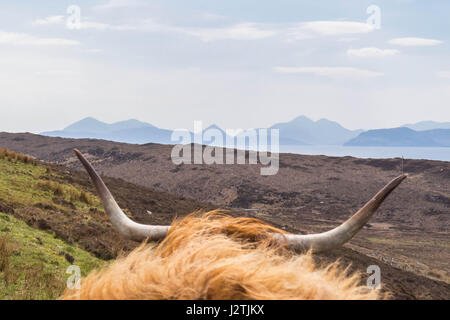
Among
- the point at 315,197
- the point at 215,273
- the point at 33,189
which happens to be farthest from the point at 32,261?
the point at 315,197

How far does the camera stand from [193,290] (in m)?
1.88

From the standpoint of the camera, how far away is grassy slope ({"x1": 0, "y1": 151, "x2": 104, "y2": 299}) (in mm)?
6605

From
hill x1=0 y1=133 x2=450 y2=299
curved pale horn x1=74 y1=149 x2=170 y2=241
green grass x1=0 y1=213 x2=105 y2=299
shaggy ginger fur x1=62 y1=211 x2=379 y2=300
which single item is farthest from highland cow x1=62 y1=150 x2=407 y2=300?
hill x1=0 y1=133 x2=450 y2=299

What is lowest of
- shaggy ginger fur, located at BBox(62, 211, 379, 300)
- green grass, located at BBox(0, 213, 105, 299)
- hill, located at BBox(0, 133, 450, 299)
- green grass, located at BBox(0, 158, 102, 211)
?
hill, located at BBox(0, 133, 450, 299)

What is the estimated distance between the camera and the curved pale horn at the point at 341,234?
2691 millimetres

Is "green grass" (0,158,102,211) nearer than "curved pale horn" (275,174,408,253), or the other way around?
"curved pale horn" (275,174,408,253)

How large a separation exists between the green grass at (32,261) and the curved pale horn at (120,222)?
2978 millimetres

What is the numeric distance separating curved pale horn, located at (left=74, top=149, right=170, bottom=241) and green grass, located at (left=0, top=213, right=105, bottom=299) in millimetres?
2978

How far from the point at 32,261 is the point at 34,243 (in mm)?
1131

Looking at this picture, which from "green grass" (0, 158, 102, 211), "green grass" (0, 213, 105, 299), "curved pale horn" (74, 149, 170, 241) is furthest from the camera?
"green grass" (0, 158, 102, 211)

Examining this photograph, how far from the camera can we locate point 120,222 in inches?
133

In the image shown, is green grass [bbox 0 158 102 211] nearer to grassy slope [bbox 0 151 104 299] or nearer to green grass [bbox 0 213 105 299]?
grassy slope [bbox 0 151 104 299]
